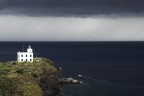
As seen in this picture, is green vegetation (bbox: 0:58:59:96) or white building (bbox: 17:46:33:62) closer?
green vegetation (bbox: 0:58:59:96)

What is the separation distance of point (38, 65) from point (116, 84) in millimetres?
57481

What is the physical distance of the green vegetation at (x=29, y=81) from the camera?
112619 mm

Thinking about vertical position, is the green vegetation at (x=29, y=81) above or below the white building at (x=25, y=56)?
below

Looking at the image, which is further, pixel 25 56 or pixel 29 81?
pixel 25 56

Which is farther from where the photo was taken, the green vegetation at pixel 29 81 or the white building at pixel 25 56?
the white building at pixel 25 56

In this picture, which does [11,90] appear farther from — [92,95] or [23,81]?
[92,95]

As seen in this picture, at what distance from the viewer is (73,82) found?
195 meters

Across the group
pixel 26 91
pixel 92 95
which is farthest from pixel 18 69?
pixel 92 95

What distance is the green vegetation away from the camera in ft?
369

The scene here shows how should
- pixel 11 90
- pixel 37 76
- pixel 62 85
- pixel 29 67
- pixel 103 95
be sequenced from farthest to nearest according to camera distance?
pixel 62 85
pixel 103 95
pixel 29 67
pixel 37 76
pixel 11 90

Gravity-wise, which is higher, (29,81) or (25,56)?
(25,56)

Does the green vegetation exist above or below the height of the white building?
below

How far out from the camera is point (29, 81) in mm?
126812

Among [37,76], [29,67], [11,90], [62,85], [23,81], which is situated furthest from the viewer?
[62,85]
